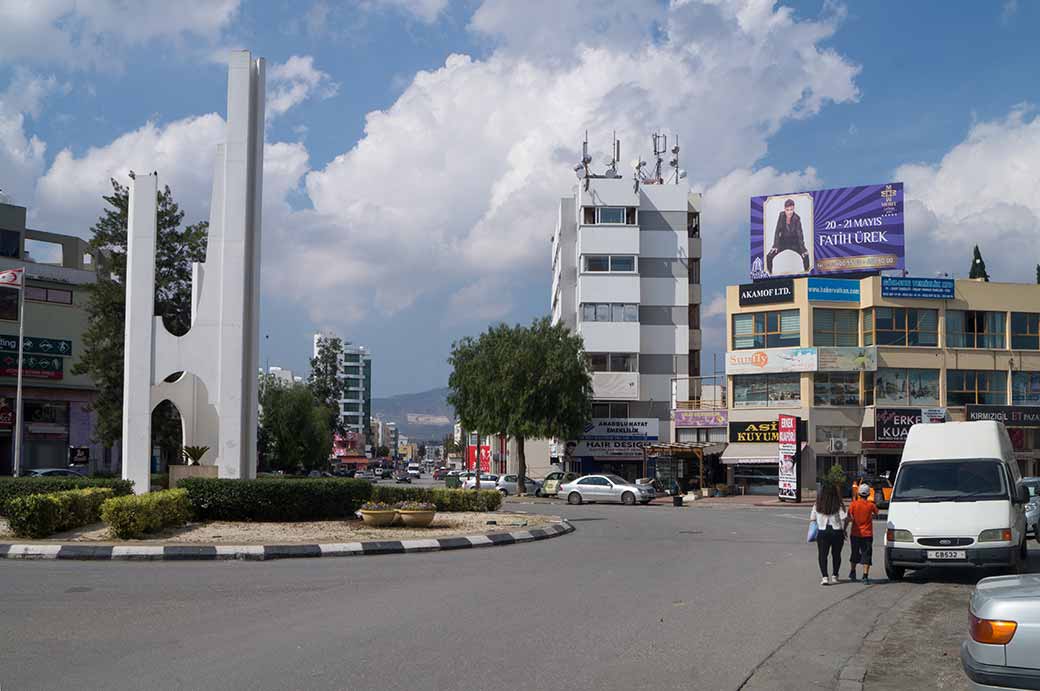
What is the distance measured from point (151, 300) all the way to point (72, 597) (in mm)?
15037

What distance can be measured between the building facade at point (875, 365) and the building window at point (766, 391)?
0.19 feet

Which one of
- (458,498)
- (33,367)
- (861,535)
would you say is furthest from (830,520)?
(33,367)

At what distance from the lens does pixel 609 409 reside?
66562 millimetres

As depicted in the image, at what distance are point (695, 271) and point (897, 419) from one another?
2138cm

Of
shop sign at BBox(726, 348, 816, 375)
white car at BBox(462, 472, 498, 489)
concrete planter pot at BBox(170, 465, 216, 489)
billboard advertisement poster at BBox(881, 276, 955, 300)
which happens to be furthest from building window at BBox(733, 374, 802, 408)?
concrete planter pot at BBox(170, 465, 216, 489)

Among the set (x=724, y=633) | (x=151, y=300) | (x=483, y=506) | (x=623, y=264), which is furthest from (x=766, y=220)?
(x=724, y=633)

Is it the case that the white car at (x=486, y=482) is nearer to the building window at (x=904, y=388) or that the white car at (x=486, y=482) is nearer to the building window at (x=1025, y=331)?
the building window at (x=904, y=388)

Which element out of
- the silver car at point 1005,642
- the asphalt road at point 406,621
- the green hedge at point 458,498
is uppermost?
the silver car at point 1005,642

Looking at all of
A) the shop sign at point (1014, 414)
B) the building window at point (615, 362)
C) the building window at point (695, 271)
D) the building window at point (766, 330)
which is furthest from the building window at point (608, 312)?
the shop sign at point (1014, 414)

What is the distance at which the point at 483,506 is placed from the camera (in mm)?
31609

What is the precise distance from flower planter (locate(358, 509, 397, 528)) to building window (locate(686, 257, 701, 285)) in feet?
166

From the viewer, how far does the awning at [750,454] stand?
5488 centimetres

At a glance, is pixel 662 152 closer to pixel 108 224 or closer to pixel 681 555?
pixel 108 224

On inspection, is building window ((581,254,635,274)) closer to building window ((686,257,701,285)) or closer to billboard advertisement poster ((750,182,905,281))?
building window ((686,257,701,285))
